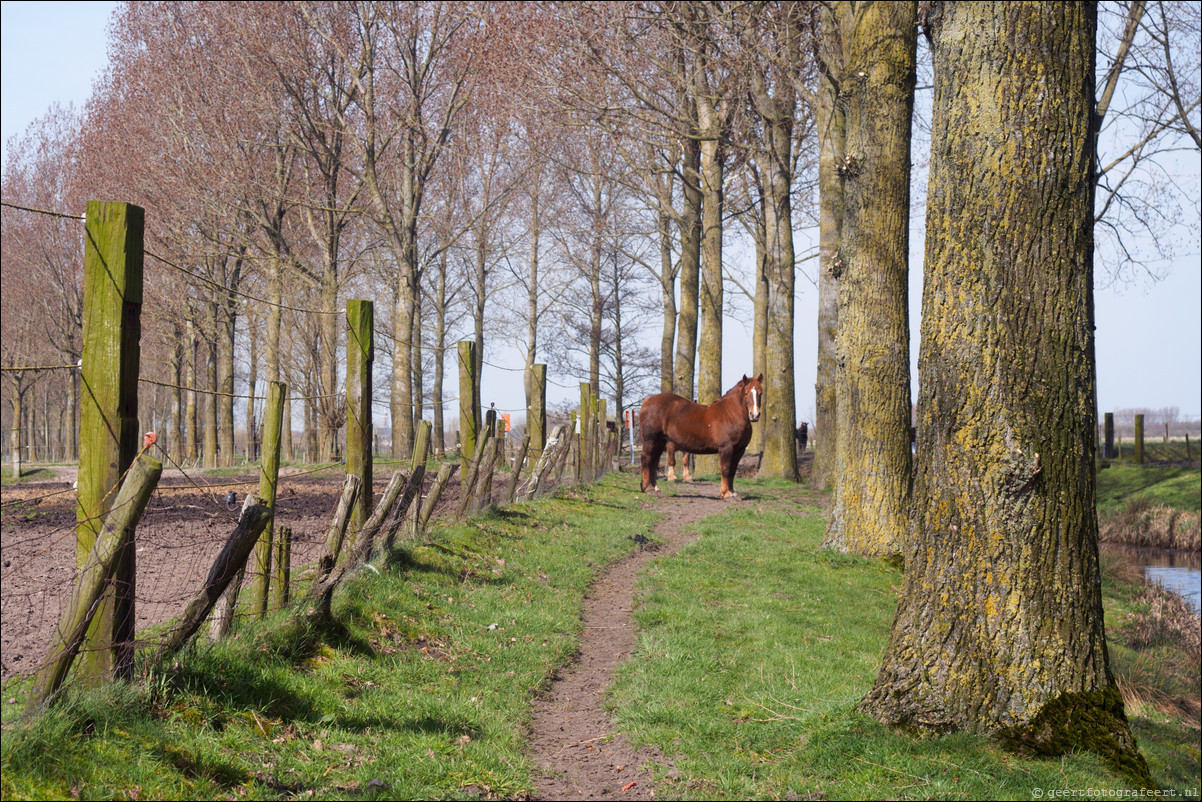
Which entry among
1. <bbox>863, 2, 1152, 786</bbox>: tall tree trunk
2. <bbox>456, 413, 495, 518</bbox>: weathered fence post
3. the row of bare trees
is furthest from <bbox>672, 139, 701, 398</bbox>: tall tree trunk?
<bbox>863, 2, 1152, 786</bbox>: tall tree trunk

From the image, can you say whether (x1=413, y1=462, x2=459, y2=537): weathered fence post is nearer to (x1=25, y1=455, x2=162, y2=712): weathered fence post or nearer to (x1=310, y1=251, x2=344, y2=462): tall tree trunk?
(x1=25, y1=455, x2=162, y2=712): weathered fence post

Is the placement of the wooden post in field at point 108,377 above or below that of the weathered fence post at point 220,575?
above

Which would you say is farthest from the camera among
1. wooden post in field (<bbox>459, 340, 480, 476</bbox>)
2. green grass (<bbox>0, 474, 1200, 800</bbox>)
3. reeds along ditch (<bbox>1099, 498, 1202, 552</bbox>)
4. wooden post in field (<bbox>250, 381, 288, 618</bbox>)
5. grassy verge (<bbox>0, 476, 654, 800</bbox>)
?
reeds along ditch (<bbox>1099, 498, 1202, 552</bbox>)

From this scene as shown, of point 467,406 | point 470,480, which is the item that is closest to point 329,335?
point 467,406

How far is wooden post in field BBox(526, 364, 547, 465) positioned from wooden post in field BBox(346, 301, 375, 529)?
25.8 ft

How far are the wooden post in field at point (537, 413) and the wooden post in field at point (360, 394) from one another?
7851 mm

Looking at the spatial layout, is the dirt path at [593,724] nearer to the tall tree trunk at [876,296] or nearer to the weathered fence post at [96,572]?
the weathered fence post at [96,572]

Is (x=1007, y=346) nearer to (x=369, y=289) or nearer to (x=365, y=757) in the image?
(x=365, y=757)

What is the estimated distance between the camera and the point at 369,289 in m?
37.4

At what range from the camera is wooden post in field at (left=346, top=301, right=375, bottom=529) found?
809cm

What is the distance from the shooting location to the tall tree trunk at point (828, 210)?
1338 cm

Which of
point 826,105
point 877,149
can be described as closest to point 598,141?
point 826,105

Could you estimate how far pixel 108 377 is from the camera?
176 inches

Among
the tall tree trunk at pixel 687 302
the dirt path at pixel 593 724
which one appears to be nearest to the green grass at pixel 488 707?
the dirt path at pixel 593 724
